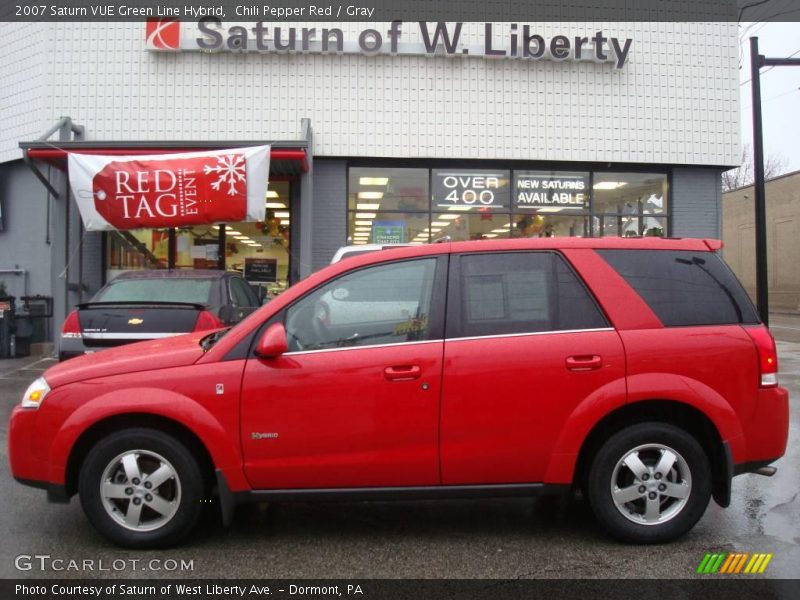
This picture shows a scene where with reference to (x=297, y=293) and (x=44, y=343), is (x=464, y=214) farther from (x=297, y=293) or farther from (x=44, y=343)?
(x=297, y=293)

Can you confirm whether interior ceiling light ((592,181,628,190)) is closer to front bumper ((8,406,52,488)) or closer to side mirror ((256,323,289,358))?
side mirror ((256,323,289,358))

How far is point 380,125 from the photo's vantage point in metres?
13.2

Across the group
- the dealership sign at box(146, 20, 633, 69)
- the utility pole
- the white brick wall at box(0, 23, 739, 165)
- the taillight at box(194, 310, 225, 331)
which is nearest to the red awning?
the white brick wall at box(0, 23, 739, 165)

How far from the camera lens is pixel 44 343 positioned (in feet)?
43.4

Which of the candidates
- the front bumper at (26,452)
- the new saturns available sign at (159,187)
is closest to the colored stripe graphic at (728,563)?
the front bumper at (26,452)

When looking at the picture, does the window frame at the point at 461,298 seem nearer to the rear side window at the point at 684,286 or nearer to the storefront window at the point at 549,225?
the rear side window at the point at 684,286

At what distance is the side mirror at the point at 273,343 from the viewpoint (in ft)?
12.7

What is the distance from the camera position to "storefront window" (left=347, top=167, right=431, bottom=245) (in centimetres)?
1357

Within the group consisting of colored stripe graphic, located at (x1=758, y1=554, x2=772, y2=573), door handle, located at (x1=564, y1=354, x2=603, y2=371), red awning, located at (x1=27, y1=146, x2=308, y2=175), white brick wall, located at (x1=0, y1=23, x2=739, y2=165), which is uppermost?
white brick wall, located at (x1=0, y1=23, x2=739, y2=165)

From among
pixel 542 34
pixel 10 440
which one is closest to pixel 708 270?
pixel 10 440

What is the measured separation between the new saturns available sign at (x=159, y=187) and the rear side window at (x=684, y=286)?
830 centimetres

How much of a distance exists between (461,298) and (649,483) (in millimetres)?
1549
